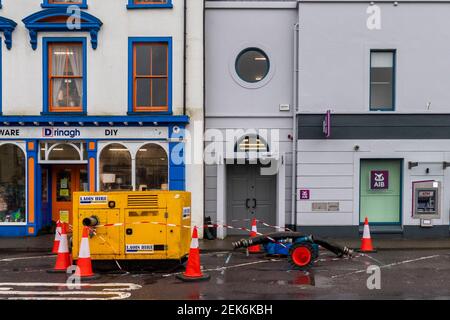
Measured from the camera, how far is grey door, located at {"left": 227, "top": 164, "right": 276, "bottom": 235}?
15.3 m

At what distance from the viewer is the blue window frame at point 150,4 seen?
14492 mm

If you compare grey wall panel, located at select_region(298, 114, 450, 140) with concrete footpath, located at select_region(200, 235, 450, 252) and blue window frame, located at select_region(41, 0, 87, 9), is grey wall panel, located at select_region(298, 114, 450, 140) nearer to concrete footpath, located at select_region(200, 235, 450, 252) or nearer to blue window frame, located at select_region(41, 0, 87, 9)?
concrete footpath, located at select_region(200, 235, 450, 252)

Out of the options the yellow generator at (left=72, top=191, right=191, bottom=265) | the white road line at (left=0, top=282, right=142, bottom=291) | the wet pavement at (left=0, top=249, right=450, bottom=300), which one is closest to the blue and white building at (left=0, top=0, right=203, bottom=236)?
the wet pavement at (left=0, top=249, right=450, bottom=300)

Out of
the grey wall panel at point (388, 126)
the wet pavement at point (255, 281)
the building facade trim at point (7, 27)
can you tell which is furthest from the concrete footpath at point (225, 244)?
the building facade trim at point (7, 27)

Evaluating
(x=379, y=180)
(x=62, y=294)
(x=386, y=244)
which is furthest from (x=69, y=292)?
(x=379, y=180)

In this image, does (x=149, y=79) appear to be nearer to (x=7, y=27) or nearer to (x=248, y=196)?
(x=7, y=27)

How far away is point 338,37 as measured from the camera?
14.6 meters

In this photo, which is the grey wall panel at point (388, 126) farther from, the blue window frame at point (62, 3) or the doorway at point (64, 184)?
the blue window frame at point (62, 3)

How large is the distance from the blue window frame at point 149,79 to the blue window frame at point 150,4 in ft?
3.16

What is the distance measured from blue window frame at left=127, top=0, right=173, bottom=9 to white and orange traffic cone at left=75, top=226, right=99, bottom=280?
8.01 metres

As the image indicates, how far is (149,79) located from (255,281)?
26.6 feet

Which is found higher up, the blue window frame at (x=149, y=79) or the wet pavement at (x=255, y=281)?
the blue window frame at (x=149, y=79)

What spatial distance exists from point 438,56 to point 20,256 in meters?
13.2

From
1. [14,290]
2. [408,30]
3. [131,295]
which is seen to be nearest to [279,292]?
[131,295]
